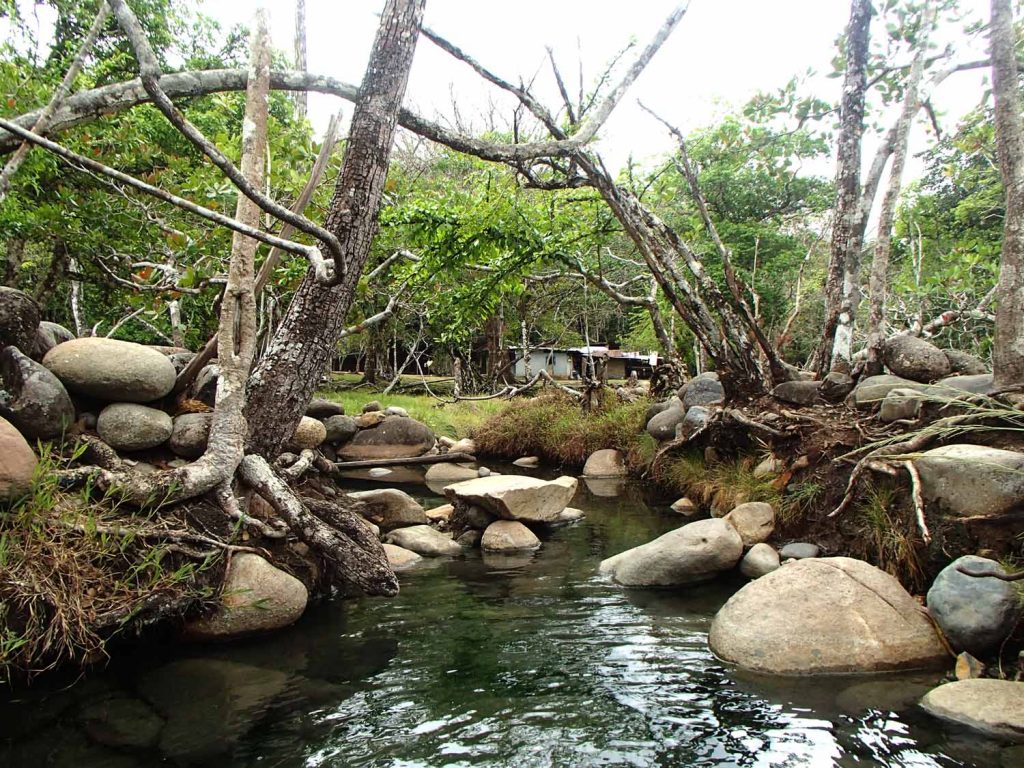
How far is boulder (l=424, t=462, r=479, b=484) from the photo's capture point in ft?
40.4

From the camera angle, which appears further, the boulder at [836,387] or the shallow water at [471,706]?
the boulder at [836,387]

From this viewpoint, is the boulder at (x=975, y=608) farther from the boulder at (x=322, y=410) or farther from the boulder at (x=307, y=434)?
the boulder at (x=322, y=410)

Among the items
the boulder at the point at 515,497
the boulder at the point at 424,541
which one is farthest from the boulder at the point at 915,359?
the boulder at the point at 424,541

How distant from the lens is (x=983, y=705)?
3303mm

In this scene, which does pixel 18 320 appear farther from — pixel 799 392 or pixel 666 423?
pixel 666 423

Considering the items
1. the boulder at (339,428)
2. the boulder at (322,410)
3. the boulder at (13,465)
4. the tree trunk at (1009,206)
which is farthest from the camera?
the boulder at (339,428)

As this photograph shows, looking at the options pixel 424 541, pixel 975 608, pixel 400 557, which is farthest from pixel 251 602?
pixel 975 608

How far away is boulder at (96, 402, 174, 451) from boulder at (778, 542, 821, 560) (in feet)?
18.6

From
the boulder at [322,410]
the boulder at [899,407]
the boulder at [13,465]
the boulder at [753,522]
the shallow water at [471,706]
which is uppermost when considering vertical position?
the boulder at [899,407]

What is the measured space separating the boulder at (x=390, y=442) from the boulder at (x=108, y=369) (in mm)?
7835

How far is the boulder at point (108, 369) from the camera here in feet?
16.3

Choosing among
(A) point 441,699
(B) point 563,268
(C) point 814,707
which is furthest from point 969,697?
(B) point 563,268

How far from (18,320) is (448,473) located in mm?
8478

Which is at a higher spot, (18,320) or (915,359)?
(915,359)
